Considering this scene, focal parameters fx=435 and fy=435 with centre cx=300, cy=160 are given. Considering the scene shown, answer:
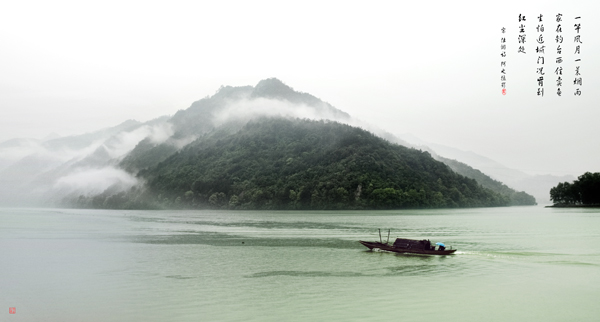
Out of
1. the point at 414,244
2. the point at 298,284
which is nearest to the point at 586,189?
the point at 414,244

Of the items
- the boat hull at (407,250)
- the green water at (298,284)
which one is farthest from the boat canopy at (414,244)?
the green water at (298,284)

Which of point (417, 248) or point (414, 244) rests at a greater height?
point (414, 244)

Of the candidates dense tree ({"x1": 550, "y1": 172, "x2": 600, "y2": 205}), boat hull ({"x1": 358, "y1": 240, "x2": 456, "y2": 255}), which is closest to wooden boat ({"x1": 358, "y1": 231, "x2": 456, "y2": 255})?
boat hull ({"x1": 358, "y1": 240, "x2": 456, "y2": 255})

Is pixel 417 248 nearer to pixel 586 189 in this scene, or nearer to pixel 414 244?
pixel 414 244

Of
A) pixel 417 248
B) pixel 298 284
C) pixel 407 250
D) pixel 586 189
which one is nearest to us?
pixel 298 284

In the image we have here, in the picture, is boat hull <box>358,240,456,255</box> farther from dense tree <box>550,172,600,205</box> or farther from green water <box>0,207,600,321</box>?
dense tree <box>550,172,600,205</box>

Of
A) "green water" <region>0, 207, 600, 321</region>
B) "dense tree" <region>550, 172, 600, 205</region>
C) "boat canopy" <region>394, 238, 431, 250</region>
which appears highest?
"dense tree" <region>550, 172, 600, 205</region>

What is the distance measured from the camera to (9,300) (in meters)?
26.6

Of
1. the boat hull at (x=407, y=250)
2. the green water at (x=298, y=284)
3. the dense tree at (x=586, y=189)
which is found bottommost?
the green water at (x=298, y=284)

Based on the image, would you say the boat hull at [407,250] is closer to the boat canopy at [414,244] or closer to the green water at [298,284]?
the boat canopy at [414,244]

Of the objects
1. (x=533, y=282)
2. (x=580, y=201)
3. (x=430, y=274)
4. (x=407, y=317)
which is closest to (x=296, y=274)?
(x=430, y=274)

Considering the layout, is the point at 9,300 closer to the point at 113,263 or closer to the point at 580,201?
the point at 113,263

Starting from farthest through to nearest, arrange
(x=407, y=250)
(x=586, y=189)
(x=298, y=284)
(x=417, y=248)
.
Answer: (x=586, y=189) → (x=407, y=250) → (x=417, y=248) → (x=298, y=284)

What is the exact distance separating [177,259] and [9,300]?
18.3m
